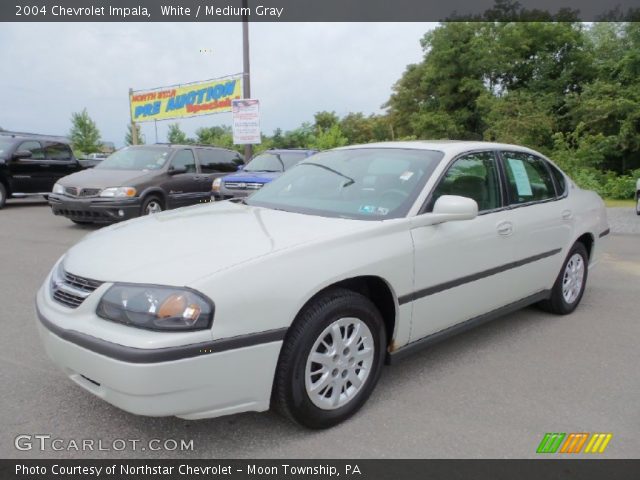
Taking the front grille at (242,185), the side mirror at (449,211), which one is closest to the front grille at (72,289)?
the side mirror at (449,211)

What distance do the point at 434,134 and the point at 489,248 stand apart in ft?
109

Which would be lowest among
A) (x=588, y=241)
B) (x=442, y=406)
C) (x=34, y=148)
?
(x=442, y=406)

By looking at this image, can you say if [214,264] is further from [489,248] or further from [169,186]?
[169,186]

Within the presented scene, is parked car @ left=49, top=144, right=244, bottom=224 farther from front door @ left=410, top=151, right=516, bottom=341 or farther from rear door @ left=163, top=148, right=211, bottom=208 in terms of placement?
front door @ left=410, top=151, right=516, bottom=341

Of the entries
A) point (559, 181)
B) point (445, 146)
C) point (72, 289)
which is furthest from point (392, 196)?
point (559, 181)

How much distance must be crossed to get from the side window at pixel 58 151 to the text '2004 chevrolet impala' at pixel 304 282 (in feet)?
36.5

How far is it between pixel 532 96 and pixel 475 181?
1108 inches

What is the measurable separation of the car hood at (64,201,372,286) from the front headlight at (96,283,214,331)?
0.05 metres

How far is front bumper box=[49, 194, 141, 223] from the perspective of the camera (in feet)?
29.4

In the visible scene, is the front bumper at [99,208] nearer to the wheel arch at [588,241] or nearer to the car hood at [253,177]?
the car hood at [253,177]

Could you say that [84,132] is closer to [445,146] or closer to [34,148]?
[34,148]

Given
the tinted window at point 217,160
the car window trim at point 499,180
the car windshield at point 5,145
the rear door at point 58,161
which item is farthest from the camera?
the rear door at point 58,161

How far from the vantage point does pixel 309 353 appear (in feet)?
8.52

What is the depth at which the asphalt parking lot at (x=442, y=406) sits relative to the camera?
263 cm
